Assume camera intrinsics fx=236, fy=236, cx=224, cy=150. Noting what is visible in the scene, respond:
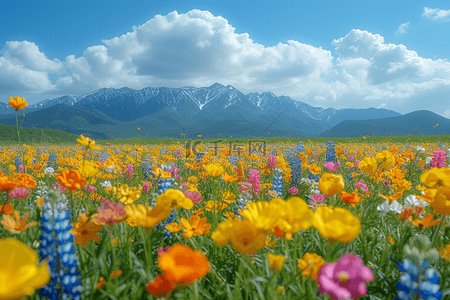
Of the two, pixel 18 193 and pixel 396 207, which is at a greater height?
pixel 18 193

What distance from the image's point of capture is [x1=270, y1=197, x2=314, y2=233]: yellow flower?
0.76 meters

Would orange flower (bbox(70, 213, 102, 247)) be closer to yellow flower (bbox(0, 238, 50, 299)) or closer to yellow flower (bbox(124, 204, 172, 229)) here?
yellow flower (bbox(124, 204, 172, 229))

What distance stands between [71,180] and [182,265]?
987 mm

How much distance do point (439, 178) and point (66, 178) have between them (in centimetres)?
185

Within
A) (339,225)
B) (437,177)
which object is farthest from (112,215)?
(437,177)

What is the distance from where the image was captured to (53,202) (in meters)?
0.98

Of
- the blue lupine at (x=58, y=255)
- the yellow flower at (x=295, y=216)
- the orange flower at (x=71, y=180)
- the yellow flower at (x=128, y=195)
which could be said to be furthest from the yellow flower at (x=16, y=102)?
the yellow flower at (x=295, y=216)

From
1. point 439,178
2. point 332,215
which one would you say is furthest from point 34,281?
point 439,178

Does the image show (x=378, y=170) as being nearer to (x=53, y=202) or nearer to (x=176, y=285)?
(x=176, y=285)

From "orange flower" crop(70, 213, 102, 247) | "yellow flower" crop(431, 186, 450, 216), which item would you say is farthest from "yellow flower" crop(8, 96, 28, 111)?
"yellow flower" crop(431, 186, 450, 216)

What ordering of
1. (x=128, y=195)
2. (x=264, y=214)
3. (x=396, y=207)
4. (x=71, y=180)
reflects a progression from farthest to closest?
(x=396, y=207)
(x=128, y=195)
(x=71, y=180)
(x=264, y=214)

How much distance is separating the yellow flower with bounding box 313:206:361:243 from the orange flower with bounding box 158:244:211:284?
370 mm

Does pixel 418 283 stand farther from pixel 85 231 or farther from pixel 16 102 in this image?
pixel 16 102

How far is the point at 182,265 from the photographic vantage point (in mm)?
571
